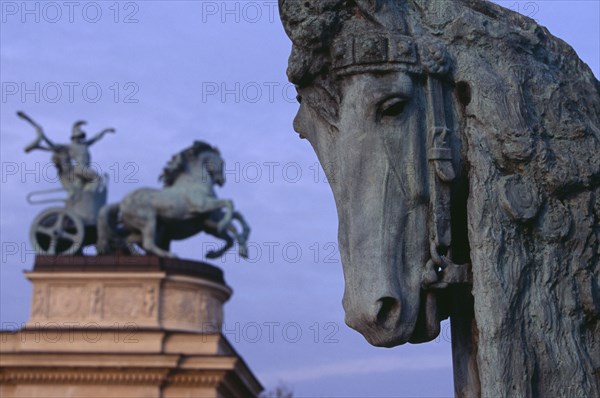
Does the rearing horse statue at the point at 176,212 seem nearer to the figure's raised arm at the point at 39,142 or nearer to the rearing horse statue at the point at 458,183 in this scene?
the figure's raised arm at the point at 39,142

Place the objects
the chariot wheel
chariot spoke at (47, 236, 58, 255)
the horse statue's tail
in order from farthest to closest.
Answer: the chariot wheel, chariot spoke at (47, 236, 58, 255), the horse statue's tail

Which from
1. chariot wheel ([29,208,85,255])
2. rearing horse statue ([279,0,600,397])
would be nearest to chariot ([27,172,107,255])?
chariot wheel ([29,208,85,255])

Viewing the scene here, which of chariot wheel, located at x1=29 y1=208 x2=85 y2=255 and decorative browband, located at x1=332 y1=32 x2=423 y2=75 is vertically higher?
chariot wheel, located at x1=29 y1=208 x2=85 y2=255

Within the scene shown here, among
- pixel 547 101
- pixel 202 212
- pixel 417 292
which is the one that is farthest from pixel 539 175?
pixel 202 212

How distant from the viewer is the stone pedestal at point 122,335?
28672mm

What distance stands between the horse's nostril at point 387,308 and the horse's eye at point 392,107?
15.4 inches

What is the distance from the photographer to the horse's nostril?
243 centimetres

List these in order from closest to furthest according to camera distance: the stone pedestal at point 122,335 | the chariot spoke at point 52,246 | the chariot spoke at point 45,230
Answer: the stone pedestal at point 122,335
the chariot spoke at point 52,246
the chariot spoke at point 45,230

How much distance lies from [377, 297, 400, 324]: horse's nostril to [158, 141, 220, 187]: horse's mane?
31.0m

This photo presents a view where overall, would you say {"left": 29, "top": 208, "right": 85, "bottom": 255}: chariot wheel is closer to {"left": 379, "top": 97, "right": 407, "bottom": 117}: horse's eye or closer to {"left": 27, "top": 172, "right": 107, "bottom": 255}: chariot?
{"left": 27, "top": 172, "right": 107, "bottom": 255}: chariot

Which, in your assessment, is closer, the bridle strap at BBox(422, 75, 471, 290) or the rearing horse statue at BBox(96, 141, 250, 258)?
the bridle strap at BBox(422, 75, 471, 290)

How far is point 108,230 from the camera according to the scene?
33062 millimetres

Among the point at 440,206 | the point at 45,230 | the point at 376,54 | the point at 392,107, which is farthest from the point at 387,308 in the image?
the point at 45,230

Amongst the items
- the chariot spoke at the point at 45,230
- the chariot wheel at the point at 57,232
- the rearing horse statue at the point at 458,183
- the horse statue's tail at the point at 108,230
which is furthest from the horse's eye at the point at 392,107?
the chariot spoke at the point at 45,230
